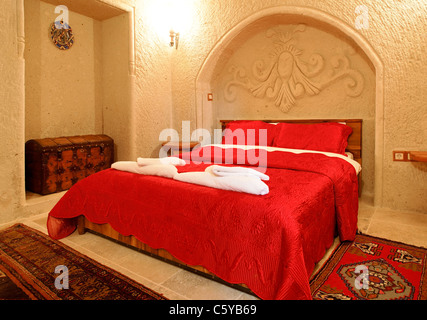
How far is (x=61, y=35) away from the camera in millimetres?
3764

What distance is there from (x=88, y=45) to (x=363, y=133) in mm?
3684

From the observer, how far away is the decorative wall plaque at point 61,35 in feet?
12.1

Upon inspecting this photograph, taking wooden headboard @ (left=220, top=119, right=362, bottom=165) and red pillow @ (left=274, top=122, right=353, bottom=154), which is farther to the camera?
wooden headboard @ (left=220, top=119, right=362, bottom=165)

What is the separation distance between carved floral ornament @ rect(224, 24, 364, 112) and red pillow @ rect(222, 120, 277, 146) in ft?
1.29

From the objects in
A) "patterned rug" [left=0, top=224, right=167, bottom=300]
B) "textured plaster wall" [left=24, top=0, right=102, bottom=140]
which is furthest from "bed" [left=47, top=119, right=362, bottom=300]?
"textured plaster wall" [left=24, top=0, right=102, bottom=140]

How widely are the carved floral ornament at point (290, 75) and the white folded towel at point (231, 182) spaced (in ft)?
7.33

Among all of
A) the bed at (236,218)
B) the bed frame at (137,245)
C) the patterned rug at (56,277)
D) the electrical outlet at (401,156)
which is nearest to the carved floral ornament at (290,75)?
the electrical outlet at (401,156)

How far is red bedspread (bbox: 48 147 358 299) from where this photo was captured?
1.46 m

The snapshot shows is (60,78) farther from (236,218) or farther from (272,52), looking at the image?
(236,218)

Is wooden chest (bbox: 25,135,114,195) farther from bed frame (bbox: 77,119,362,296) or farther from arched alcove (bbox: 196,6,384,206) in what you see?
arched alcove (bbox: 196,6,384,206)

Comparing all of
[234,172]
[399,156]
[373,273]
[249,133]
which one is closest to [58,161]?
[249,133]

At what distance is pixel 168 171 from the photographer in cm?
217
